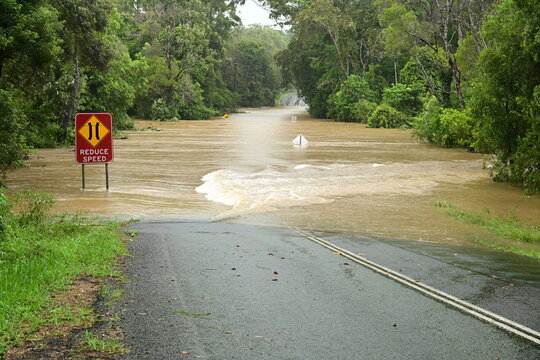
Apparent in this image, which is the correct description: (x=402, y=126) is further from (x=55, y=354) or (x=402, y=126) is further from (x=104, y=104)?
(x=55, y=354)

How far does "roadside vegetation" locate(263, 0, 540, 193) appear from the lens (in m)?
18.4

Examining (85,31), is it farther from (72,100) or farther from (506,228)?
(506,228)

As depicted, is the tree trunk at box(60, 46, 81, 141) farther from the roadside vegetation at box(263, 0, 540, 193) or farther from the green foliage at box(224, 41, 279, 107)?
the green foliage at box(224, 41, 279, 107)

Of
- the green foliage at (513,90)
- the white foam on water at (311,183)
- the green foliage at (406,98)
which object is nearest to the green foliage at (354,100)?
the green foliage at (406,98)

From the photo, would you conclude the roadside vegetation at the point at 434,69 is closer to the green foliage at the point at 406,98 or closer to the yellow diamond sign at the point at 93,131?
the green foliage at the point at 406,98

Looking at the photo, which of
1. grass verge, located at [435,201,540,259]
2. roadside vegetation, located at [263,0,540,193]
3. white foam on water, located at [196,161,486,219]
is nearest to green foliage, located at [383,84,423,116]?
roadside vegetation, located at [263,0,540,193]

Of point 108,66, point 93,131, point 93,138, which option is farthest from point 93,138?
point 108,66

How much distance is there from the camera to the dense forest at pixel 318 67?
59.3 ft

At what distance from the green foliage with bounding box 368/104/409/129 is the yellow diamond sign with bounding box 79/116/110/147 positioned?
40.5 meters

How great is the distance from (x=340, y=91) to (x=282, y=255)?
57.4m

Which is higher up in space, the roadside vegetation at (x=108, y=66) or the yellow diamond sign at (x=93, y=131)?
the roadside vegetation at (x=108, y=66)

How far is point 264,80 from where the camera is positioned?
122000mm

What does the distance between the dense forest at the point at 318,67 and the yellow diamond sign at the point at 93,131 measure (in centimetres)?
222

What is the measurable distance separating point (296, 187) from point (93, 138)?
270 inches
